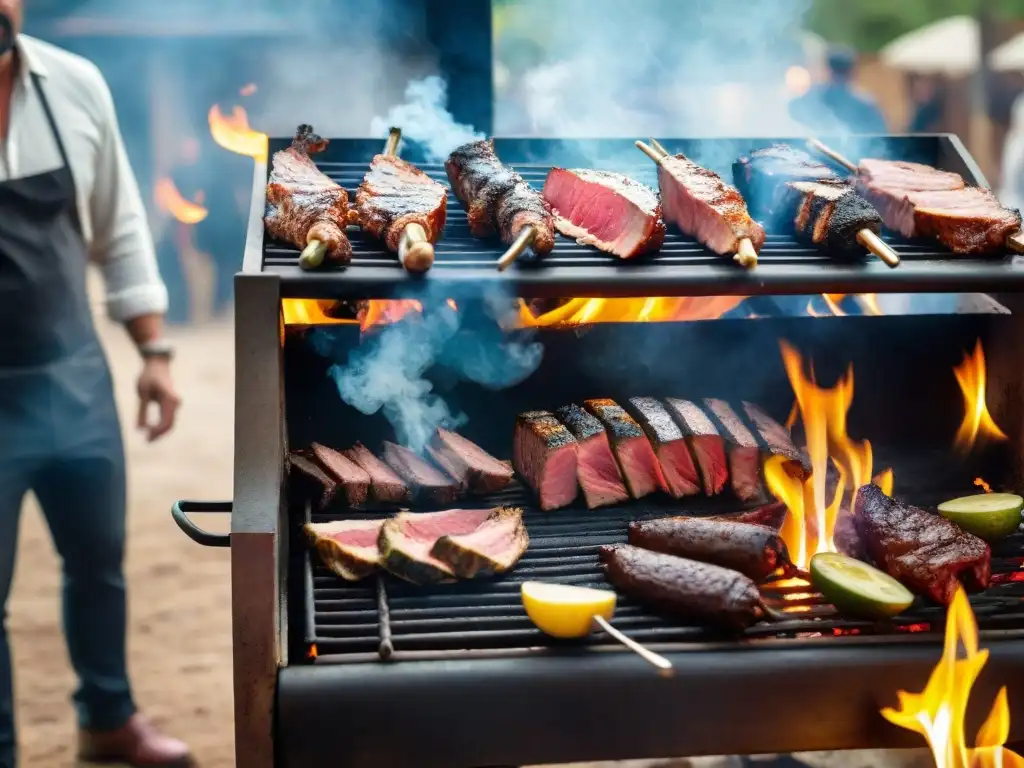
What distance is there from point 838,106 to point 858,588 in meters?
7.41

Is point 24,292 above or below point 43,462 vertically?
above

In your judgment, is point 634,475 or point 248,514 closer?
point 248,514

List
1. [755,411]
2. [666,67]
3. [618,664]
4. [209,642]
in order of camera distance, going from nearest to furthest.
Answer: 1. [618,664]
2. [755,411]
3. [209,642]
4. [666,67]

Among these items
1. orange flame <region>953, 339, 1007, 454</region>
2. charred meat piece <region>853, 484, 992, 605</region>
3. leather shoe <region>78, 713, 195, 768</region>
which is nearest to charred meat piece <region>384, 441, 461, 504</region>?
charred meat piece <region>853, 484, 992, 605</region>

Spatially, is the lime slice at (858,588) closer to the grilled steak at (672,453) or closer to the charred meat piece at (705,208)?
the grilled steak at (672,453)

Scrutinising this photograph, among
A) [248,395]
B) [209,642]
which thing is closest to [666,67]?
[209,642]

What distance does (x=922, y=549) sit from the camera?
2844 millimetres

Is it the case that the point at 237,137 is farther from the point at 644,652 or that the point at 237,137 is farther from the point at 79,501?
the point at 644,652

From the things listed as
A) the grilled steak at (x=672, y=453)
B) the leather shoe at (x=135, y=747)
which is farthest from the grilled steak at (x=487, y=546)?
the leather shoe at (x=135, y=747)

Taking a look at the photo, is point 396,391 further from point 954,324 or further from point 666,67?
point 666,67

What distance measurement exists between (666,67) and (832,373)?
49.9 ft

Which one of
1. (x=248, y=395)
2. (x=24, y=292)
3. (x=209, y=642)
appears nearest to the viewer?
(x=248, y=395)

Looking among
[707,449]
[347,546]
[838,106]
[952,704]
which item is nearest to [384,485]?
[347,546]

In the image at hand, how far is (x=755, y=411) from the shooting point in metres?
3.63
